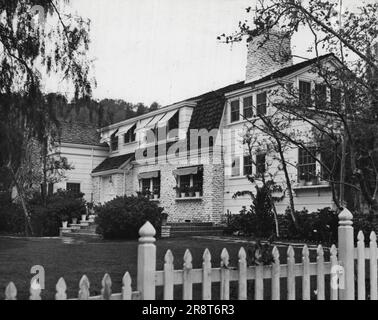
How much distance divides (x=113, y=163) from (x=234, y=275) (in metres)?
→ 27.6

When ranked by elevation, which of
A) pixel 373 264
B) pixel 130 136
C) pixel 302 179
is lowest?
pixel 373 264

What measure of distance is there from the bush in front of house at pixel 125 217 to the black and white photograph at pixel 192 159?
6 centimetres

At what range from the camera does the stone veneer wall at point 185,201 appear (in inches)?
967

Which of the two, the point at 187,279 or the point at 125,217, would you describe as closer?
the point at 187,279

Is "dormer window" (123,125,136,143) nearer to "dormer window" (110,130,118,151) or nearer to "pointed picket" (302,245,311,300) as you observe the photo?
"dormer window" (110,130,118,151)

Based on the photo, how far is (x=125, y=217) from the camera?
18.9 m

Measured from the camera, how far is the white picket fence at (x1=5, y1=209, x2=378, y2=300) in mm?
3680

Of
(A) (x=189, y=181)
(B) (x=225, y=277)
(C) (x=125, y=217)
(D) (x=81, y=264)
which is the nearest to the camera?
(B) (x=225, y=277)

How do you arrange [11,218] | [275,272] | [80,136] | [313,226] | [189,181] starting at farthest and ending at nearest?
1. [80,136]
2. [11,218]
3. [189,181]
4. [313,226]
5. [275,272]

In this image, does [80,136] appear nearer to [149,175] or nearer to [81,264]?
[149,175]

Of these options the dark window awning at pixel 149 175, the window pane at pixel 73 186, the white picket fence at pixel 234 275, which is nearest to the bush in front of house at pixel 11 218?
the window pane at pixel 73 186

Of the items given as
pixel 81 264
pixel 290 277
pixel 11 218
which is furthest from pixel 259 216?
pixel 290 277

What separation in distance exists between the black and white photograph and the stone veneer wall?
0.32 feet
